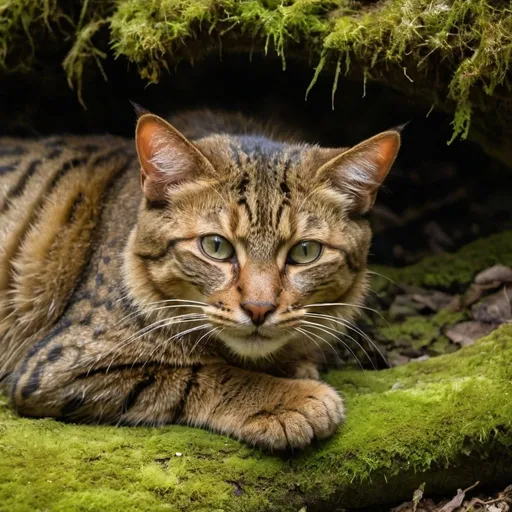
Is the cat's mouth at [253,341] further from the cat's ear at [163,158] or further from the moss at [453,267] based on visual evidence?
the moss at [453,267]

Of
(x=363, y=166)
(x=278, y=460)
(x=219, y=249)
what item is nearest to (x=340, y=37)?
(x=363, y=166)

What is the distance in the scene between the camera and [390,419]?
9.94 feet

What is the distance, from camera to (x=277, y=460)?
9.55 feet

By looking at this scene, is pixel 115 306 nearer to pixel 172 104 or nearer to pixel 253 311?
pixel 253 311

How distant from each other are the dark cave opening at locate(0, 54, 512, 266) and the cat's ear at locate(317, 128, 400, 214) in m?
1.61

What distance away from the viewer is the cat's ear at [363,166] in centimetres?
311

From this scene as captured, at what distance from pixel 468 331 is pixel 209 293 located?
184 centimetres

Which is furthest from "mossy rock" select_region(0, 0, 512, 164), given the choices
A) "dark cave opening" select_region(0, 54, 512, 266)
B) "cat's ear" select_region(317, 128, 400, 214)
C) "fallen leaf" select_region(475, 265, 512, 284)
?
"fallen leaf" select_region(475, 265, 512, 284)

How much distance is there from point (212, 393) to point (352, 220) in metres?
1.01

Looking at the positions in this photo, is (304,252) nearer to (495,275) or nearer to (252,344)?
(252,344)

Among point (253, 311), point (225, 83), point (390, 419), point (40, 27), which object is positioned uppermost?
point (40, 27)

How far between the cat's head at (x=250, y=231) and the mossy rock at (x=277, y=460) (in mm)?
461

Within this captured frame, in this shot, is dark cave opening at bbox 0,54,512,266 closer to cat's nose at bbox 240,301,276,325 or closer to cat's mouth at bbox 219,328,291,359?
cat's mouth at bbox 219,328,291,359

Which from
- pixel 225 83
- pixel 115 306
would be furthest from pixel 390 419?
pixel 225 83
